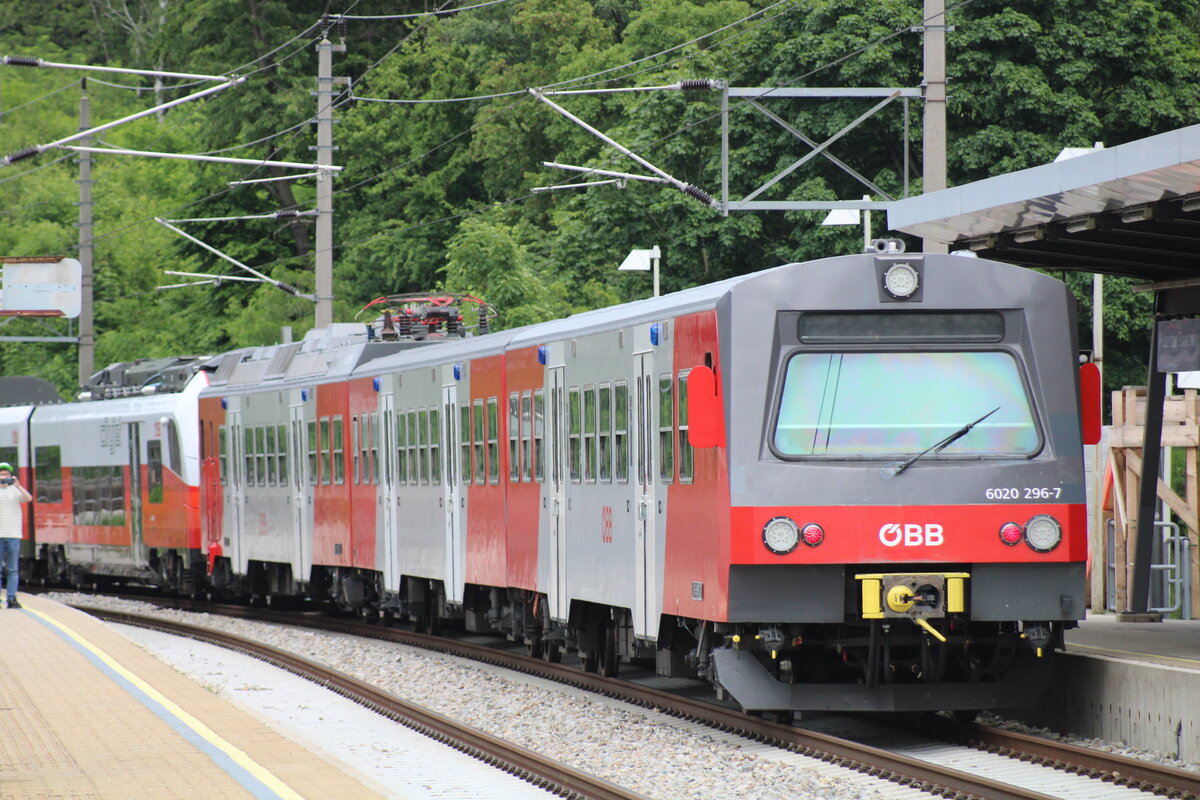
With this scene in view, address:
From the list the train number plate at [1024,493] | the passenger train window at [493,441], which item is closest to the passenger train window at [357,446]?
the passenger train window at [493,441]

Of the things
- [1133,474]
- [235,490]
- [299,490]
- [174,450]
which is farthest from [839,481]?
[174,450]

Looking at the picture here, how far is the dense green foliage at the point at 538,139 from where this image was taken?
41531 millimetres

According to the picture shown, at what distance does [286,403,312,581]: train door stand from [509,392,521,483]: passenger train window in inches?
336

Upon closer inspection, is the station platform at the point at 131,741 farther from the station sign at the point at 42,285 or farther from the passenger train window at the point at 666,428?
the station sign at the point at 42,285

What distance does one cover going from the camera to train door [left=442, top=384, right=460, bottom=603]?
819 inches

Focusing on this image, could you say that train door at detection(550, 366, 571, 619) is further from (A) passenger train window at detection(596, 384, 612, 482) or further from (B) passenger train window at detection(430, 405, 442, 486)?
(B) passenger train window at detection(430, 405, 442, 486)

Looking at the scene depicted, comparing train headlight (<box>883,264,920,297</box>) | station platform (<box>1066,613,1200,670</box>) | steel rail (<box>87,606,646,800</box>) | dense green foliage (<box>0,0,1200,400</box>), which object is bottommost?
steel rail (<box>87,606,646,800</box>)

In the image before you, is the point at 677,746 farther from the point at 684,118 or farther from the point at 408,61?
the point at 408,61

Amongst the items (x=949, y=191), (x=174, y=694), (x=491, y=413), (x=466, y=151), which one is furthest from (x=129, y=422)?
(x=466, y=151)

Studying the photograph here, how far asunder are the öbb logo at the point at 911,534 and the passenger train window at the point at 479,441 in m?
7.83

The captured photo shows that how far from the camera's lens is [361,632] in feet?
82.2

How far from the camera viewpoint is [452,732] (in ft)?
46.7

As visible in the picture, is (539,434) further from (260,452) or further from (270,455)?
(260,452)

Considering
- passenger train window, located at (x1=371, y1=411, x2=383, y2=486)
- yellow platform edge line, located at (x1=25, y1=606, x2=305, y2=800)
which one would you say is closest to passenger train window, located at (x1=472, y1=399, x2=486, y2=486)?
yellow platform edge line, located at (x1=25, y1=606, x2=305, y2=800)
